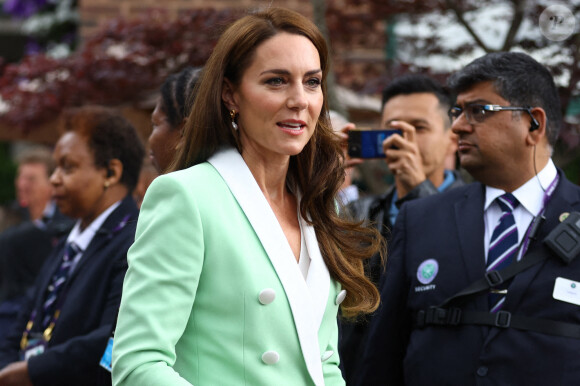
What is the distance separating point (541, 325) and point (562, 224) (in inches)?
16.8

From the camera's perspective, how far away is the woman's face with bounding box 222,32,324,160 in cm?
254

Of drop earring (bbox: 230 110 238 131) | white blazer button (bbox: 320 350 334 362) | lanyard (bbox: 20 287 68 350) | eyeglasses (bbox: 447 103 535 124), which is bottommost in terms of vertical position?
lanyard (bbox: 20 287 68 350)

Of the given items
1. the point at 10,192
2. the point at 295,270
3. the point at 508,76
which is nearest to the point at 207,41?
the point at 508,76

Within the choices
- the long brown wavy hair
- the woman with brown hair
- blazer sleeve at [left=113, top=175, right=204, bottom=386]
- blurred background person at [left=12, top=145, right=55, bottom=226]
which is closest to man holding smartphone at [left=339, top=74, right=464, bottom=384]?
the long brown wavy hair

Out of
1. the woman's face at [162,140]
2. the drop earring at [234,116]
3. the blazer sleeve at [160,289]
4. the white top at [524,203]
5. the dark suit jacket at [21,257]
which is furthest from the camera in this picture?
the dark suit jacket at [21,257]

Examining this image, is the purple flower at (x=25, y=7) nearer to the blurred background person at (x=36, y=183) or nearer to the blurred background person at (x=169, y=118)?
the blurred background person at (x=36, y=183)

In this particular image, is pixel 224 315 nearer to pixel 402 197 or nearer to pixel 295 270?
pixel 295 270

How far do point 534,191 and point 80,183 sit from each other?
2410mm

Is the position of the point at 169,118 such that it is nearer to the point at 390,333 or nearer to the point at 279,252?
the point at 390,333

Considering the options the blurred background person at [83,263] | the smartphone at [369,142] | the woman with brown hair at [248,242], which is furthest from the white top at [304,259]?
the smartphone at [369,142]

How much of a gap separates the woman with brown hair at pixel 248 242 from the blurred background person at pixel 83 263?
159cm

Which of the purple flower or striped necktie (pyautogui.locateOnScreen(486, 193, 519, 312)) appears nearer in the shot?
striped necktie (pyautogui.locateOnScreen(486, 193, 519, 312))

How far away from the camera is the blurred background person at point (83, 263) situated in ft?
13.1

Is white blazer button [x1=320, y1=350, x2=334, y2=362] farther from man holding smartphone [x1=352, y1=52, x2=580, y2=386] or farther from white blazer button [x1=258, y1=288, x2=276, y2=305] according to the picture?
man holding smartphone [x1=352, y1=52, x2=580, y2=386]
